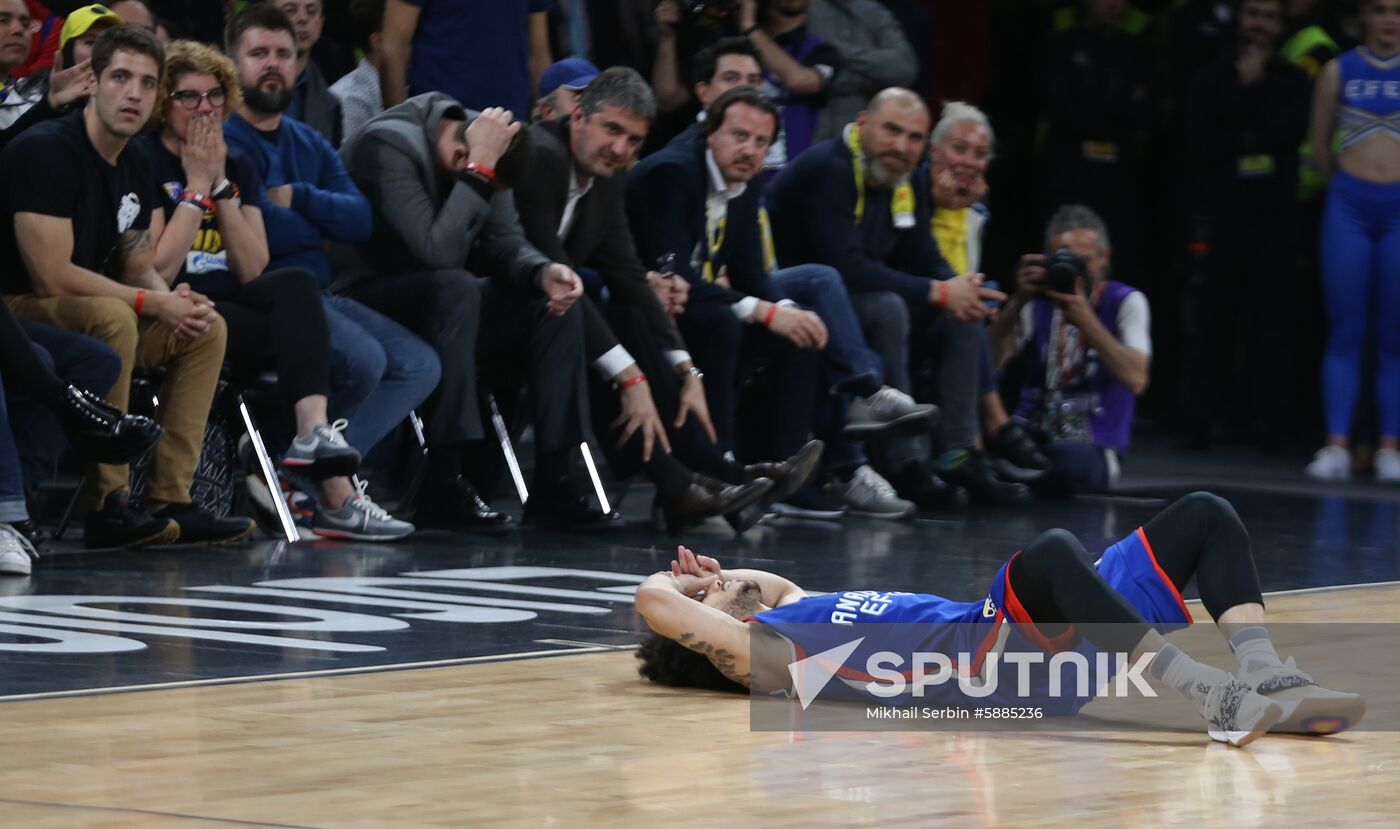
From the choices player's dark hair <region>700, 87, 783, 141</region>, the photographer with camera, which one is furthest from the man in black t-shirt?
the photographer with camera

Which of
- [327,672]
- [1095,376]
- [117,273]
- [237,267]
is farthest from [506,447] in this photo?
[327,672]

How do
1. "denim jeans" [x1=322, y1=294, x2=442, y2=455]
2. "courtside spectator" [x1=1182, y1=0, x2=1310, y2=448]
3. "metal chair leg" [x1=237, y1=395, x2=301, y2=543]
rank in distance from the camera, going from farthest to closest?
"courtside spectator" [x1=1182, y1=0, x2=1310, y2=448], "denim jeans" [x1=322, y1=294, x2=442, y2=455], "metal chair leg" [x1=237, y1=395, x2=301, y2=543]

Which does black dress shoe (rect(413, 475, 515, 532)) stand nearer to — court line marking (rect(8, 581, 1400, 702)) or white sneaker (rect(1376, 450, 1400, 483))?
court line marking (rect(8, 581, 1400, 702))

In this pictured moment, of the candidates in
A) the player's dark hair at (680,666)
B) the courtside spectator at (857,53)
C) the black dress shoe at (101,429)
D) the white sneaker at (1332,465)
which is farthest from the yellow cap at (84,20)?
the white sneaker at (1332,465)

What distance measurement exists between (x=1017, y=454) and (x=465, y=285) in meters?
2.62

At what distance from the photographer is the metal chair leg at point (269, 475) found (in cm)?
666

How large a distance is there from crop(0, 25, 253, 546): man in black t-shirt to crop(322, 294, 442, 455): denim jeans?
1.40 ft

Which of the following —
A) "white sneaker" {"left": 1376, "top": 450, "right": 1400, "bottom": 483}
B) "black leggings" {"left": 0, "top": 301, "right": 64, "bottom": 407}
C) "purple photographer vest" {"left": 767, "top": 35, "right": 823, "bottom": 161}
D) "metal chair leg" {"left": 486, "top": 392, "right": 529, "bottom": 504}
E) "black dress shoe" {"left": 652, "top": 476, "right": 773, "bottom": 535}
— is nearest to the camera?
"black leggings" {"left": 0, "top": 301, "right": 64, "bottom": 407}

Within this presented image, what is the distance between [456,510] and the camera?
693 centimetres

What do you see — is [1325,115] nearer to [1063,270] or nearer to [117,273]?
[1063,270]

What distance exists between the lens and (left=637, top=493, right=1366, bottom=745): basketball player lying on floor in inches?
147

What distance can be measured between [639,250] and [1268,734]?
412cm

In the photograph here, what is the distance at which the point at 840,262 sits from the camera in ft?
26.7

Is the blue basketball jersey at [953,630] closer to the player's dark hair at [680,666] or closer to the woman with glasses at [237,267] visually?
the player's dark hair at [680,666]
